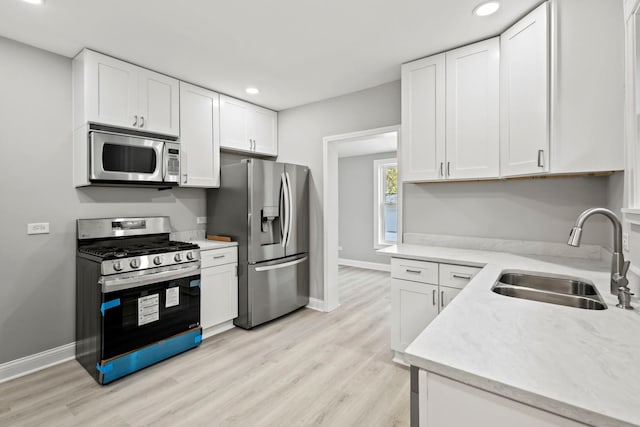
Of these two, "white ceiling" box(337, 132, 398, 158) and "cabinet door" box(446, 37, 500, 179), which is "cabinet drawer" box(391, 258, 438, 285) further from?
"white ceiling" box(337, 132, 398, 158)

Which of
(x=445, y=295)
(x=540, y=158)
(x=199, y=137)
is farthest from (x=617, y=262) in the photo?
(x=199, y=137)

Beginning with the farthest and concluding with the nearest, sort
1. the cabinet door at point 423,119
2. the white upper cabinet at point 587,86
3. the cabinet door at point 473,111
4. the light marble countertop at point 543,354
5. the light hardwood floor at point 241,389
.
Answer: the cabinet door at point 423,119
the cabinet door at point 473,111
the light hardwood floor at point 241,389
the white upper cabinet at point 587,86
the light marble countertop at point 543,354

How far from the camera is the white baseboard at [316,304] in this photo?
3836mm

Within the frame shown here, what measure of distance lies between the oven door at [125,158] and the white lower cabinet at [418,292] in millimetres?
2340

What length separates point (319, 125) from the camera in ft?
12.7

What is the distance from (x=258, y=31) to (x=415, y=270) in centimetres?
221

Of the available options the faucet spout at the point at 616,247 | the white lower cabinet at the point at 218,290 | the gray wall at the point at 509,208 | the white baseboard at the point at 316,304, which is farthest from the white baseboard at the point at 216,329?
the faucet spout at the point at 616,247

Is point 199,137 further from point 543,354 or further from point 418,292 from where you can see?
point 543,354

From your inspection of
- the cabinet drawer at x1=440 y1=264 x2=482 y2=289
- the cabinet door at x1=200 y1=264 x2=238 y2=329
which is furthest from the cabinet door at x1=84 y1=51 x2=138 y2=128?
the cabinet drawer at x1=440 y1=264 x2=482 y2=289

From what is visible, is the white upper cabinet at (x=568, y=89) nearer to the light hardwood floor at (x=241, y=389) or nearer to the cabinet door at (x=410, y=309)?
the cabinet door at (x=410, y=309)

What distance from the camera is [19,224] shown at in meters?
2.45

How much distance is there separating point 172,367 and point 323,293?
183 centimetres

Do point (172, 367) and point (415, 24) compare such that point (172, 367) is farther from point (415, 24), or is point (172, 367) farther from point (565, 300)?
point (415, 24)

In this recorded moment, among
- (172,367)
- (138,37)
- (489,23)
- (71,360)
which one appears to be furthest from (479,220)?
(71,360)
